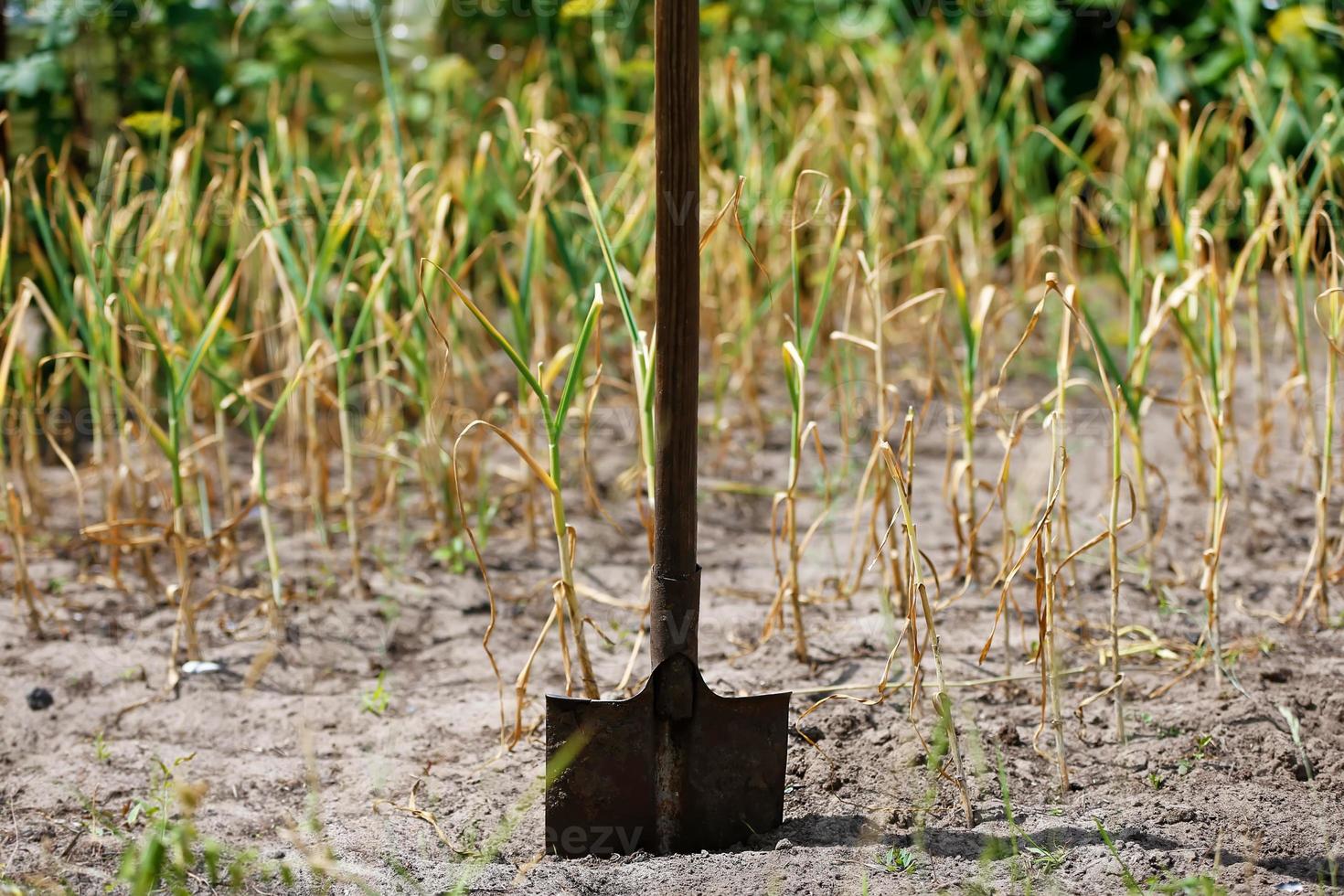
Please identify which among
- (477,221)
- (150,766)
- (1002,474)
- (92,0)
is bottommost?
(150,766)

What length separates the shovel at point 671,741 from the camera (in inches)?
55.4

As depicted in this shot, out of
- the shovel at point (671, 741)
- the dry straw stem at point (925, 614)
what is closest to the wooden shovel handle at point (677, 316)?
the shovel at point (671, 741)

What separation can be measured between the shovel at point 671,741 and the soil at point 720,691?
0.05 metres

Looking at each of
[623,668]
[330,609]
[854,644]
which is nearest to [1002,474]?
[854,644]

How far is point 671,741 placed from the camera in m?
1.46

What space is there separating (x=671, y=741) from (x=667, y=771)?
0.04 meters

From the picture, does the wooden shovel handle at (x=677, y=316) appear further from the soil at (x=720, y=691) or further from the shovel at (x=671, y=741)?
the soil at (x=720, y=691)

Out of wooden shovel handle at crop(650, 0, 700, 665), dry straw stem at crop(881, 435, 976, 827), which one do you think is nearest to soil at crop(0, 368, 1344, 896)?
dry straw stem at crop(881, 435, 976, 827)

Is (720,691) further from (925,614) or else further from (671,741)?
(925,614)

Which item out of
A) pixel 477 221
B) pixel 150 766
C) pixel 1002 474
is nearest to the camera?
pixel 1002 474

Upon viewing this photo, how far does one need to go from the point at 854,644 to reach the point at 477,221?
124 cm

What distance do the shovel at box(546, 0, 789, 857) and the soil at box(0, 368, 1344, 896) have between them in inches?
1.9

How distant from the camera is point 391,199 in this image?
2.39 metres

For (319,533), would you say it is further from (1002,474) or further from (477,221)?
(1002,474)
